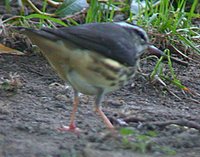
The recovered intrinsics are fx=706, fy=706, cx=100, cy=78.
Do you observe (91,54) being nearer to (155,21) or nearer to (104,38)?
(104,38)

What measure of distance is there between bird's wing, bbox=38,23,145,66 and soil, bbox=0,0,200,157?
0.42 m

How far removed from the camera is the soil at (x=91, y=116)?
3.57m

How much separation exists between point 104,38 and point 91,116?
75cm

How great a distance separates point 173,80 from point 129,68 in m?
1.29

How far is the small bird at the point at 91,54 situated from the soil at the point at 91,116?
234mm

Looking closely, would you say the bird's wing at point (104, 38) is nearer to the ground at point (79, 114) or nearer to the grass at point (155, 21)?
the ground at point (79, 114)

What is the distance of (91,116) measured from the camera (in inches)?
175

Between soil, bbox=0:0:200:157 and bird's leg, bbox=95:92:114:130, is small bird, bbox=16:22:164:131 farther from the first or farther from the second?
soil, bbox=0:0:200:157

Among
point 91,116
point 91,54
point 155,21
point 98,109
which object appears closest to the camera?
point 91,54

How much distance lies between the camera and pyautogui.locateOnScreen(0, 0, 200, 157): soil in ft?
11.7

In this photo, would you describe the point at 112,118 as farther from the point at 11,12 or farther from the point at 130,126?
the point at 11,12

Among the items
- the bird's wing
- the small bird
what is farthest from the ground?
the bird's wing

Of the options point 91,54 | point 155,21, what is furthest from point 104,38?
point 155,21

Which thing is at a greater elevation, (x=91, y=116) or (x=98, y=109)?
(x=98, y=109)
